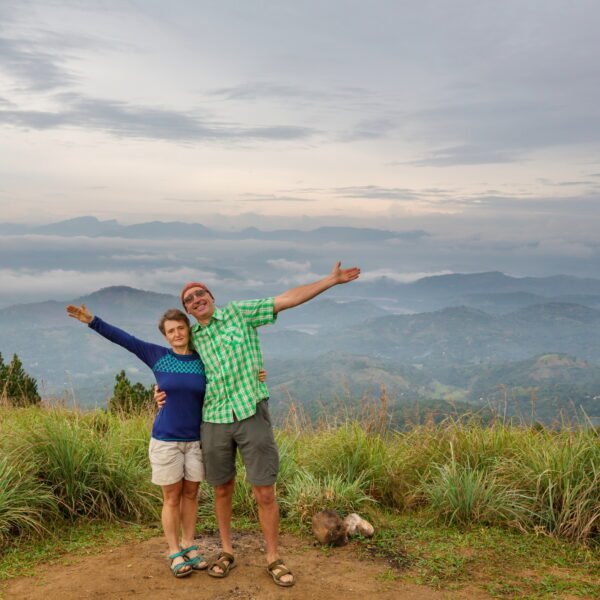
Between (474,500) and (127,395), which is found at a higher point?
(474,500)

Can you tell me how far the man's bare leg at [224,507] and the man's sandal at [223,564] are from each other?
2 centimetres

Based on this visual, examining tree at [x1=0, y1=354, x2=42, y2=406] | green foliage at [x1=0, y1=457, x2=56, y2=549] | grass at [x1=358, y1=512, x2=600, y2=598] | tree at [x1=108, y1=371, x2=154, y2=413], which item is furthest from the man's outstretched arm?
tree at [x1=0, y1=354, x2=42, y2=406]

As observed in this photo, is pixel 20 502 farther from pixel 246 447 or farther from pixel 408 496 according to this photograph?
pixel 408 496

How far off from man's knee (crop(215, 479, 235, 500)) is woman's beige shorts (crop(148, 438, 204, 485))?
19cm

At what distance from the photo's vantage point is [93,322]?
5250 mm

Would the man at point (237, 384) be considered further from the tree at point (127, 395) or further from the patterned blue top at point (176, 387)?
the tree at point (127, 395)

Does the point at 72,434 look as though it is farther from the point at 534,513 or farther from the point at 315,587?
the point at 534,513

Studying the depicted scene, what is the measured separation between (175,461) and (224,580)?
116 centimetres

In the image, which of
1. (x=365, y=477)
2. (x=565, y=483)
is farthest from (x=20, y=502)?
(x=565, y=483)

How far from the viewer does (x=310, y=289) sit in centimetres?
521

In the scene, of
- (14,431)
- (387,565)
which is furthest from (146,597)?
(14,431)

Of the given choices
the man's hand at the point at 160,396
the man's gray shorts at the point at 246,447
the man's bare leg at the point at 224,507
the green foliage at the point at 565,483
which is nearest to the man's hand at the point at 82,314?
the man's hand at the point at 160,396

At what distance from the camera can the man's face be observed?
520 centimetres

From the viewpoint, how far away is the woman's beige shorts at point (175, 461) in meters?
5.29
